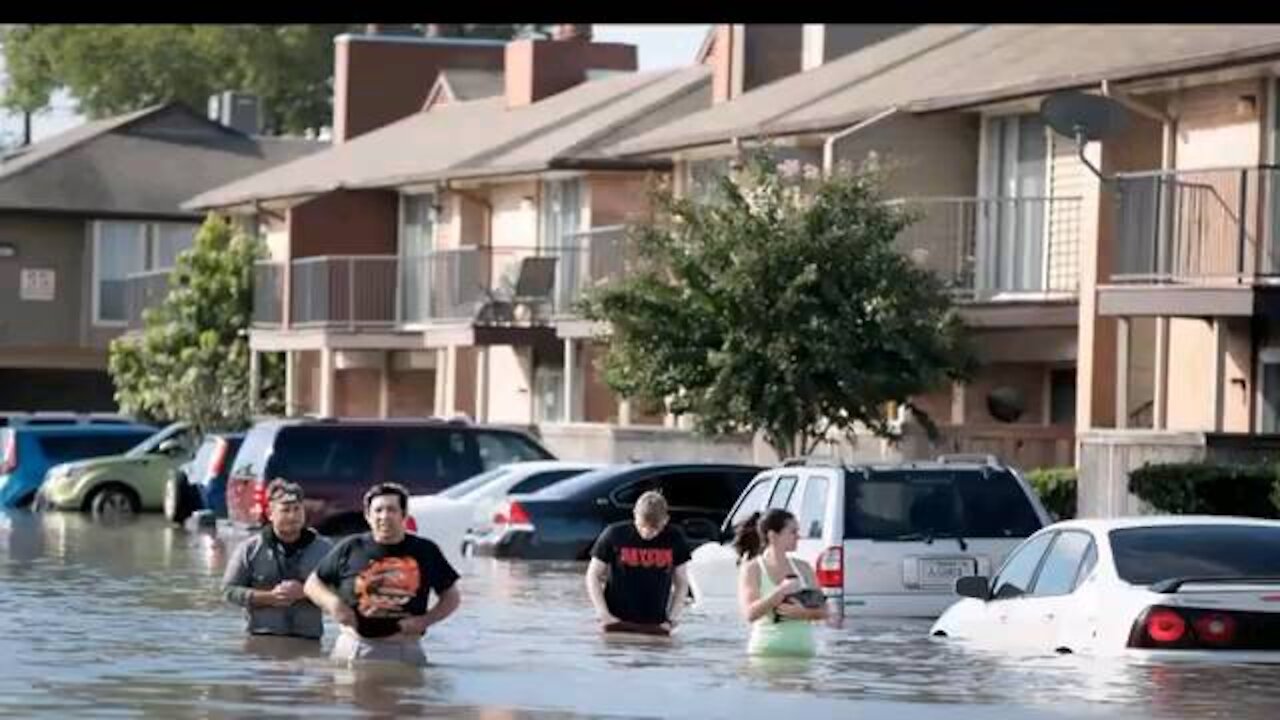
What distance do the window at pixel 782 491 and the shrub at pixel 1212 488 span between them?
6253 mm

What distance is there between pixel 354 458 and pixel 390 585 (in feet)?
63.1

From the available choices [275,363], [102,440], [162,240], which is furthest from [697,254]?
[162,240]

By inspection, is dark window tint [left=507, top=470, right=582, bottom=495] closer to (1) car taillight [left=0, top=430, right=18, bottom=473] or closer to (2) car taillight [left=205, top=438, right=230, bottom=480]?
(2) car taillight [left=205, top=438, right=230, bottom=480]

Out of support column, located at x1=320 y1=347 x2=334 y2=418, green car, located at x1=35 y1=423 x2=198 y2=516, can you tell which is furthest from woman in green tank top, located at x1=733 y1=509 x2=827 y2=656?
support column, located at x1=320 y1=347 x2=334 y2=418

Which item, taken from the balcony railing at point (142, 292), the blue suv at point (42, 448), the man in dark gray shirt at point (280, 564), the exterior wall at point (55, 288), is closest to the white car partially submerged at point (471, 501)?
the man in dark gray shirt at point (280, 564)

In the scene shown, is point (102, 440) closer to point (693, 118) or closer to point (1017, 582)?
point (693, 118)

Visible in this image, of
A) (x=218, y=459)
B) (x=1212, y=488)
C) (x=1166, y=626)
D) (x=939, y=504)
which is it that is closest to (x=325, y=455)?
(x=218, y=459)

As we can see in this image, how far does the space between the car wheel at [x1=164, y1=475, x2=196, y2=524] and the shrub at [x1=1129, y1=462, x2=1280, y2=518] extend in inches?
711

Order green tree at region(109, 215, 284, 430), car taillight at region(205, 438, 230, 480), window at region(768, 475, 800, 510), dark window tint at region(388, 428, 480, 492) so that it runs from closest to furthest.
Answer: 1. window at region(768, 475, 800, 510)
2. dark window tint at region(388, 428, 480, 492)
3. car taillight at region(205, 438, 230, 480)
4. green tree at region(109, 215, 284, 430)

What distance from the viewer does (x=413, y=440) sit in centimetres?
3869

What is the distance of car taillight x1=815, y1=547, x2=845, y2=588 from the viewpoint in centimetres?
2416

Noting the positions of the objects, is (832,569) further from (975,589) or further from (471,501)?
(471,501)

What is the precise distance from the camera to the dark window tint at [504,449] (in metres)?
39.3

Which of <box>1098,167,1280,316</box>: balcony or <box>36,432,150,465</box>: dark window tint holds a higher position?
<box>1098,167,1280,316</box>: balcony
